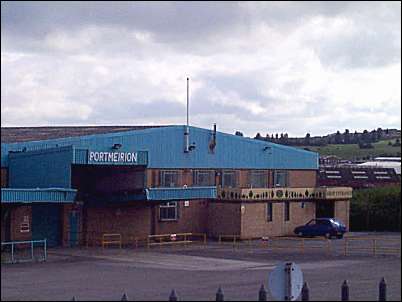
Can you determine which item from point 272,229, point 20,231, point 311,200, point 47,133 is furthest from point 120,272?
point 311,200

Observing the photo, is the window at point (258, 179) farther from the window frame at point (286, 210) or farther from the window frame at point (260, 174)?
the window frame at point (286, 210)

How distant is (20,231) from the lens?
138ft

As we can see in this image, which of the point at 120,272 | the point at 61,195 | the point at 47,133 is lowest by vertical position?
the point at 120,272

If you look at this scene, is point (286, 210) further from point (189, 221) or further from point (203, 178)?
point (189, 221)

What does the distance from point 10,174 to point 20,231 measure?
268 centimetres

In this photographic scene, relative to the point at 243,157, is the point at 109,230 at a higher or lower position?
lower

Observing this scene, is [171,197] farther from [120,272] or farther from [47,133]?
[120,272]

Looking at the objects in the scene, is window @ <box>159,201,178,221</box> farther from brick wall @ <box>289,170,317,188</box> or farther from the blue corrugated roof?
the blue corrugated roof

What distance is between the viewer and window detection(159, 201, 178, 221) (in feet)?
162

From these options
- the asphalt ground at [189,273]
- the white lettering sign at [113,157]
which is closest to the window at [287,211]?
the asphalt ground at [189,273]

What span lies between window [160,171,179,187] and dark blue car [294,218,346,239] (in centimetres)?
851

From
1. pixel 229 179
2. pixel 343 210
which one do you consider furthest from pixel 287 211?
pixel 343 210

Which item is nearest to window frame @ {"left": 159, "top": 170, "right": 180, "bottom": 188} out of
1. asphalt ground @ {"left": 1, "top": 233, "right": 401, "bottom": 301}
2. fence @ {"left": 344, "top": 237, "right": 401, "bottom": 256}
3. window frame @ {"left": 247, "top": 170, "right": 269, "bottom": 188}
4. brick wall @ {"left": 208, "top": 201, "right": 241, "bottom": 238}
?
brick wall @ {"left": 208, "top": 201, "right": 241, "bottom": 238}

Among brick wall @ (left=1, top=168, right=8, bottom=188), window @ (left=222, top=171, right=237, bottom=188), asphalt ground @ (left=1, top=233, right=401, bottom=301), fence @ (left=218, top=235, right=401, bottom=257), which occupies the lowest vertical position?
asphalt ground @ (left=1, top=233, right=401, bottom=301)
